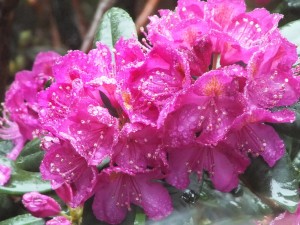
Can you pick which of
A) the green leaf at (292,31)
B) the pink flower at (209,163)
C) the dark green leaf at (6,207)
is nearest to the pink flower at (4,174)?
the dark green leaf at (6,207)

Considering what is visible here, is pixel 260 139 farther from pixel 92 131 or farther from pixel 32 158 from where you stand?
pixel 32 158

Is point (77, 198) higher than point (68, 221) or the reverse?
higher

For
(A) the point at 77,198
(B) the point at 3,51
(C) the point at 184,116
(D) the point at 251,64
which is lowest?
(B) the point at 3,51

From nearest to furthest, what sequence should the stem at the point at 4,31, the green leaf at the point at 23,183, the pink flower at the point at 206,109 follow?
the pink flower at the point at 206,109 < the green leaf at the point at 23,183 < the stem at the point at 4,31

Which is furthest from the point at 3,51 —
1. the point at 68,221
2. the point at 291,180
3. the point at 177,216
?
the point at 291,180

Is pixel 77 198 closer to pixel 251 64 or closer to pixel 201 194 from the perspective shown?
pixel 201 194

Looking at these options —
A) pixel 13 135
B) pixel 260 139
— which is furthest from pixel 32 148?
pixel 260 139

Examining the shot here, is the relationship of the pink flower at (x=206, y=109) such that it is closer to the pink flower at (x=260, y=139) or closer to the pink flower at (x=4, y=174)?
the pink flower at (x=260, y=139)
